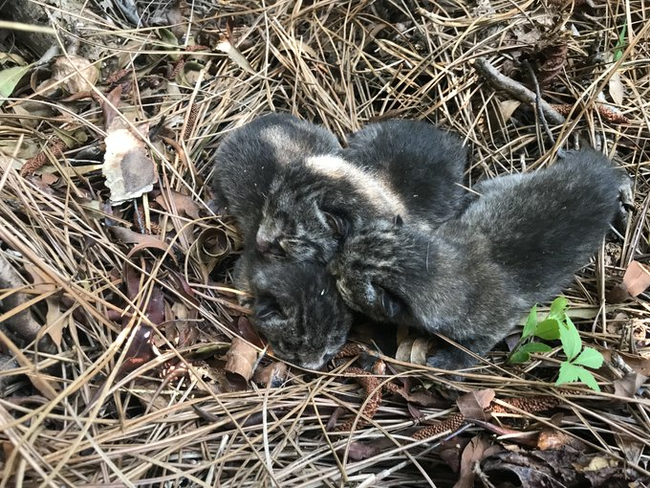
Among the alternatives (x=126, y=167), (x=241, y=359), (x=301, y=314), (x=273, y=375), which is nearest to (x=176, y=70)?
(x=126, y=167)

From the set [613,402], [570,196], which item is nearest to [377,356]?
[613,402]

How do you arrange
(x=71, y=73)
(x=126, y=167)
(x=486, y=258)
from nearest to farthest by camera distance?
(x=486, y=258), (x=126, y=167), (x=71, y=73)

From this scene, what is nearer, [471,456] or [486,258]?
[471,456]

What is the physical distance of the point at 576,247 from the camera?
3.43 meters

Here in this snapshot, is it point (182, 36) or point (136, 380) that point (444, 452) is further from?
point (182, 36)

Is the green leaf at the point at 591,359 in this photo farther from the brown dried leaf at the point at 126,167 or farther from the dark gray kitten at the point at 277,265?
the brown dried leaf at the point at 126,167

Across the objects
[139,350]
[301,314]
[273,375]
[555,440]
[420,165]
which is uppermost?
[420,165]

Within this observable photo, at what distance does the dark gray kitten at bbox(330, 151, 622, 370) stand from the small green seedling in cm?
25

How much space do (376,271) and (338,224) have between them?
1.51ft

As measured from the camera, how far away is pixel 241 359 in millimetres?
3111

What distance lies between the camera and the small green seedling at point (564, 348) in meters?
2.78

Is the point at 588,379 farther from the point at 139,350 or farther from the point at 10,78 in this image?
the point at 10,78

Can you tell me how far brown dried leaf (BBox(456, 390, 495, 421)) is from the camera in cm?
291

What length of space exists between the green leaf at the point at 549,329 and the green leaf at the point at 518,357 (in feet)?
0.50
